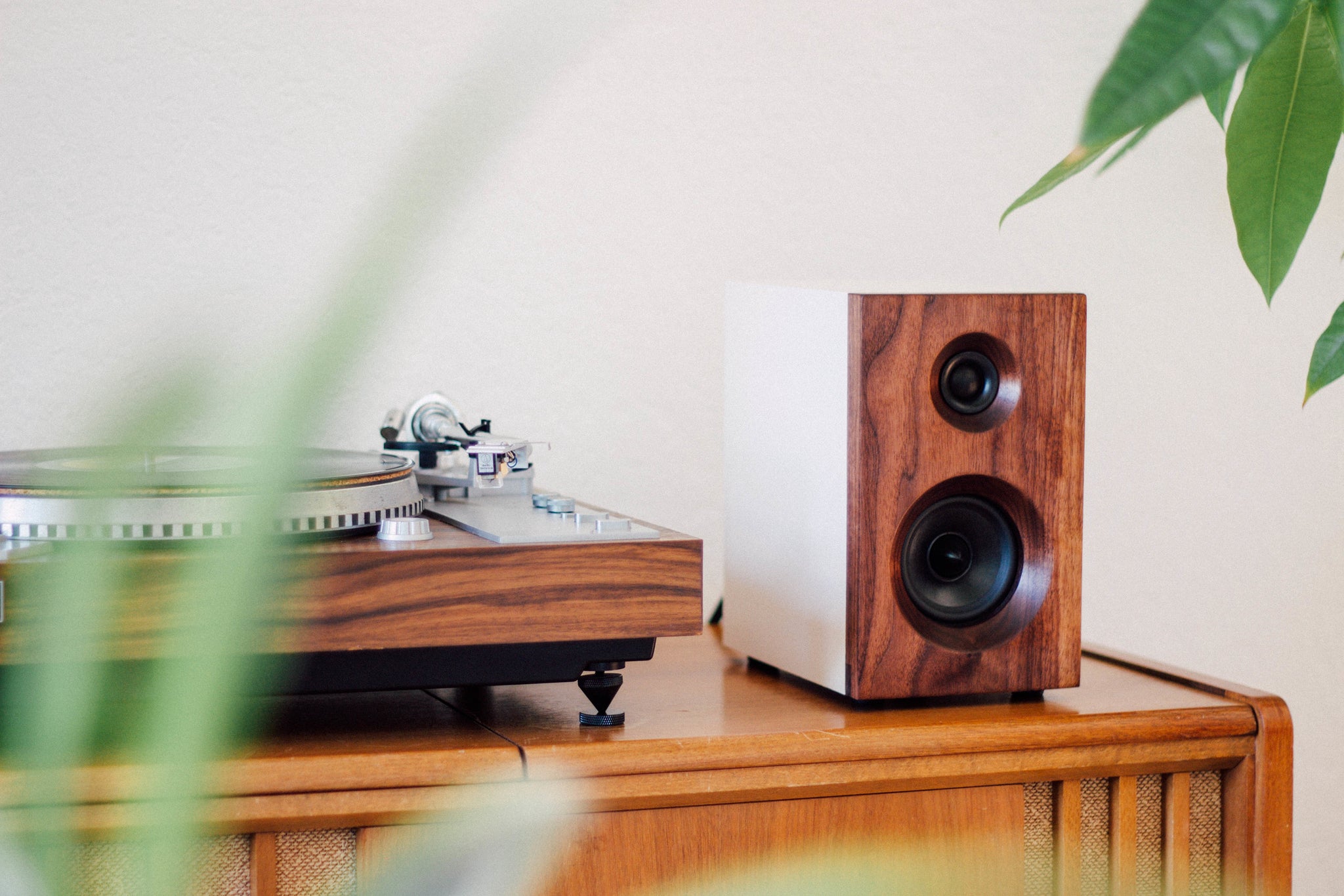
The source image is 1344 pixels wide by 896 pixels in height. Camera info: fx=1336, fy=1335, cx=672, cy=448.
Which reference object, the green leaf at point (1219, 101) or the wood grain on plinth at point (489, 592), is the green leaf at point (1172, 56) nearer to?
the green leaf at point (1219, 101)

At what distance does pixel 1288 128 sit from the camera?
45cm

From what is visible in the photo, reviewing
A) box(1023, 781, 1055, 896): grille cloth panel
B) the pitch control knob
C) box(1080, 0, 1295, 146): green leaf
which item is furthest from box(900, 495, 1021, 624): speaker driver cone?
box(1080, 0, 1295, 146): green leaf

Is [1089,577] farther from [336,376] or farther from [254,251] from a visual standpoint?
[336,376]

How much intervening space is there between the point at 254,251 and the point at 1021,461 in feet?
2.40

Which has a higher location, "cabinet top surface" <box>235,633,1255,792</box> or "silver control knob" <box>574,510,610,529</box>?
"silver control knob" <box>574,510,610,529</box>

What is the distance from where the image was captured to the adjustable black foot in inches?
30.4

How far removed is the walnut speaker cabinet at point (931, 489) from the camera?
2.70ft

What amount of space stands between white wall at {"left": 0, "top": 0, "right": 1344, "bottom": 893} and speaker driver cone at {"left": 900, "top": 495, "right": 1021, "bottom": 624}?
175 millimetres

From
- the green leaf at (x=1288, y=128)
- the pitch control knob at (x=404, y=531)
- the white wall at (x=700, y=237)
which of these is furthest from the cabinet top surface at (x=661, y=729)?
the green leaf at (x=1288, y=128)

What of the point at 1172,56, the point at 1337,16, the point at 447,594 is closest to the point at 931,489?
the point at 447,594

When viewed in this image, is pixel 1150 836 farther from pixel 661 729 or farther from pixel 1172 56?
pixel 1172 56

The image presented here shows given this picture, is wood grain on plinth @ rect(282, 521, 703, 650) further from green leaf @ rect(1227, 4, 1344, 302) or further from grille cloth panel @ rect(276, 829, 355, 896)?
green leaf @ rect(1227, 4, 1344, 302)

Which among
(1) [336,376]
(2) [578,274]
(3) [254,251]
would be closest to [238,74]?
(3) [254,251]

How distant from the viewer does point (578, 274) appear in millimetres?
1306
